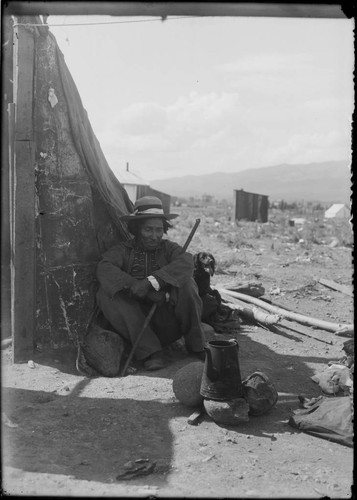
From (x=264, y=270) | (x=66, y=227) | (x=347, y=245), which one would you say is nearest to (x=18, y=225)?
(x=66, y=227)

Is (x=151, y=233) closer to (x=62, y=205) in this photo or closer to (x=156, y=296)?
(x=156, y=296)

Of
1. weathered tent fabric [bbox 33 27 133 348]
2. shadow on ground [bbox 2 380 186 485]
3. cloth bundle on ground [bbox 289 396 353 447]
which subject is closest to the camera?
shadow on ground [bbox 2 380 186 485]

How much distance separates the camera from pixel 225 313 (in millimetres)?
7234

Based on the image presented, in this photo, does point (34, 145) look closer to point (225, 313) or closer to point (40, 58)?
point (40, 58)

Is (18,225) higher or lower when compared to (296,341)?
higher

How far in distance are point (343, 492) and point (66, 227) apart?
367 centimetres

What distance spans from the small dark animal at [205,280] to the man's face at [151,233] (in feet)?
3.41

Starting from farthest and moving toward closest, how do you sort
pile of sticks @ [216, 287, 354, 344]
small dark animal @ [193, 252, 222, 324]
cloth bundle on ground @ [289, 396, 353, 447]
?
pile of sticks @ [216, 287, 354, 344] → small dark animal @ [193, 252, 222, 324] → cloth bundle on ground @ [289, 396, 353, 447]

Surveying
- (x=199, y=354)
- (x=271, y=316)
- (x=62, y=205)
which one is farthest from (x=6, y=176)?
(x=271, y=316)

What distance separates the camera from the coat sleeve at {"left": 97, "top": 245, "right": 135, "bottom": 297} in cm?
566

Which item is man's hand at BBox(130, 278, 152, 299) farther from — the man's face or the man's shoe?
the man's shoe

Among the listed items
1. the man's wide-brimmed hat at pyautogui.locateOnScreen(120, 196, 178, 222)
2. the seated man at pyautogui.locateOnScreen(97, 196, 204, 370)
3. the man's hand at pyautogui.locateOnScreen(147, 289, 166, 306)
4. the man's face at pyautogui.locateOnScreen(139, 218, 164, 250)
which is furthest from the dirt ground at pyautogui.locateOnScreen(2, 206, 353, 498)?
the man's wide-brimmed hat at pyautogui.locateOnScreen(120, 196, 178, 222)

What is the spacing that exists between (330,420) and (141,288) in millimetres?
2265

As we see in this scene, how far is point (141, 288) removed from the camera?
5660mm
